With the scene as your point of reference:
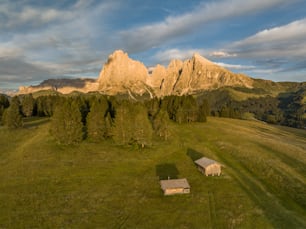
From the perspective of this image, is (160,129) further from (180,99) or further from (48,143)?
(180,99)

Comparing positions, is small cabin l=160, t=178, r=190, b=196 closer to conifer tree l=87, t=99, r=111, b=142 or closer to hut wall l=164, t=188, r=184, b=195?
hut wall l=164, t=188, r=184, b=195

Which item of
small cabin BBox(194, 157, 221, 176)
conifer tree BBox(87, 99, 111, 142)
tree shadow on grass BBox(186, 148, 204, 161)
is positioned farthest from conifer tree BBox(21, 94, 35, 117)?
small cabin BBox(194, 157, 221, 176)

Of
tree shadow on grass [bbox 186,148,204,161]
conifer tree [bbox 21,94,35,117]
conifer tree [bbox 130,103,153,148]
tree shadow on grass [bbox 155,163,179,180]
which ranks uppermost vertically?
conifer tree [bbox 21,94,35,117]

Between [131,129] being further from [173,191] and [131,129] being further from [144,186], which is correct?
[173,191]

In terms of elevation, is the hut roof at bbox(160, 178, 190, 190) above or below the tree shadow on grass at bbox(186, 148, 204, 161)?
above

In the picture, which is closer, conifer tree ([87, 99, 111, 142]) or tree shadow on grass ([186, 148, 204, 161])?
tree shadow on grass ([186, 148, 204, 161])

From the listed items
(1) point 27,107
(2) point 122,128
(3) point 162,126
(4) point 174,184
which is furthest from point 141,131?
(1) point 27,107

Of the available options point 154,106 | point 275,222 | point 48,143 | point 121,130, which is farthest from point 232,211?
point 154,106

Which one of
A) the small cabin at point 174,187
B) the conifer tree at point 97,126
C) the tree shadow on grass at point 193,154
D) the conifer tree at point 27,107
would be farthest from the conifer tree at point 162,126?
the conifer tree at point 27,107

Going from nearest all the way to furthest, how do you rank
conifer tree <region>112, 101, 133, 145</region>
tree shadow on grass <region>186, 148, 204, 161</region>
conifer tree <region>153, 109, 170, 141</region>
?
tree shadow on grass <region>186, 148, 204, 161</region> < conifer tree <region>112, 101, 133, 145</region> < conifer tree <region>153, 109, 170, 141</region>
